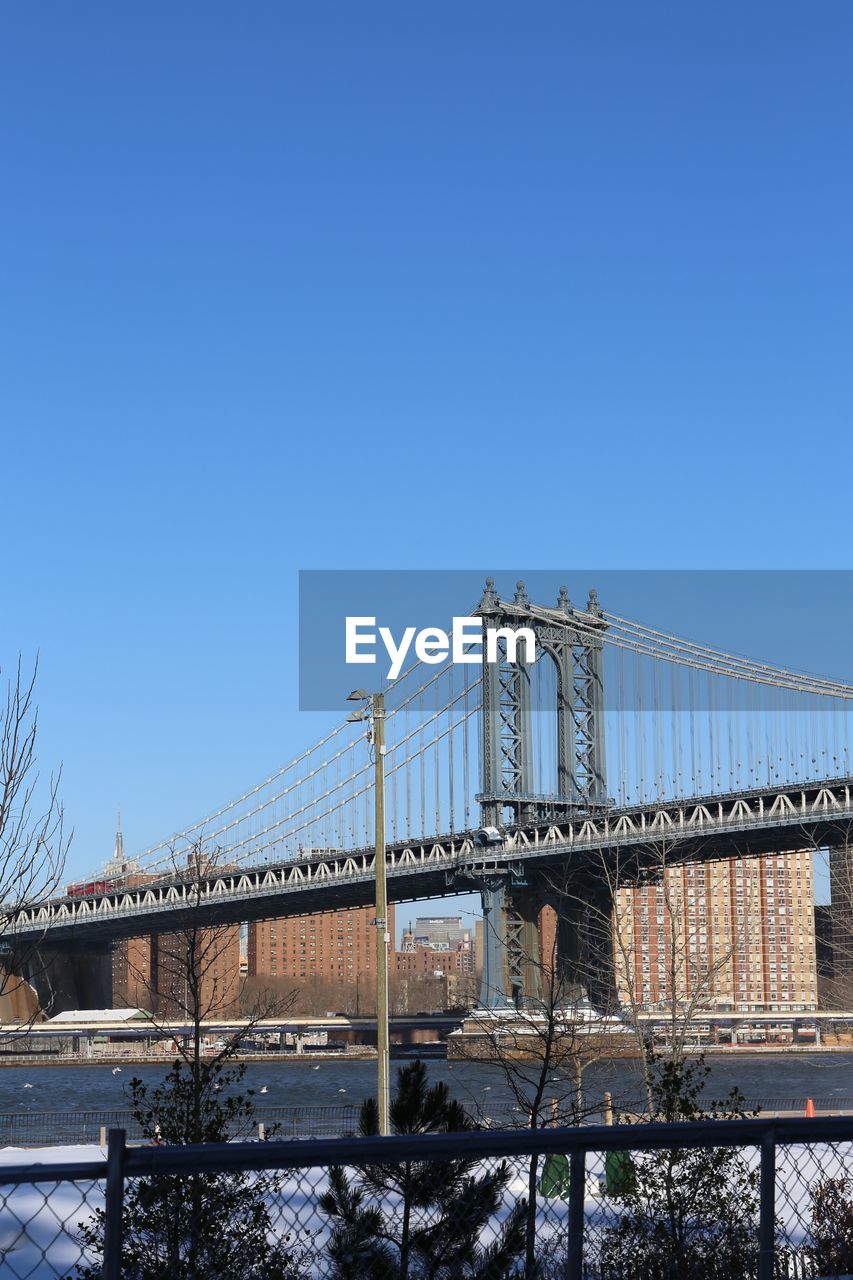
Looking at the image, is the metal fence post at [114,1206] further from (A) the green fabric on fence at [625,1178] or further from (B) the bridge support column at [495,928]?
(B) the bridge support column at [495,928]

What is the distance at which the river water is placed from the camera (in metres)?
52.4

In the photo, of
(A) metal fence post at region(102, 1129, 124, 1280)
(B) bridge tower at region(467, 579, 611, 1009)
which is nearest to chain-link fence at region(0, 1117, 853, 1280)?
(A) metal fence post at region(102, 1129, 124, 1280)

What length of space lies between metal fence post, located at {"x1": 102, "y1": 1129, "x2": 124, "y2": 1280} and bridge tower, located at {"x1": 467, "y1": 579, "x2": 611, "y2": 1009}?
65.8 m

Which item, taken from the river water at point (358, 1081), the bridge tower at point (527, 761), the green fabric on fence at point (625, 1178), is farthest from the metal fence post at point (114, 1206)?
the bridge tower at point (527, 761)

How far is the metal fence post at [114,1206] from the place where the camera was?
216 inches

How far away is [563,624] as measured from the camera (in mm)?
89312

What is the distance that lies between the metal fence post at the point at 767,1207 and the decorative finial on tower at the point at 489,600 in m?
80.4

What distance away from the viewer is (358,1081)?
239ft

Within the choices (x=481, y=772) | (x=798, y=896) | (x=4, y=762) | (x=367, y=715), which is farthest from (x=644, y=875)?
(x=798, y=896)

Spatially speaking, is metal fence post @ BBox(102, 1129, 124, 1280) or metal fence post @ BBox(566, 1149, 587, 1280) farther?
metal fence post @ BBox(566, 1149, 587, 1280)

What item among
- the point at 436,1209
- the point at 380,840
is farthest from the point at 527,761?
the point at 436,1209

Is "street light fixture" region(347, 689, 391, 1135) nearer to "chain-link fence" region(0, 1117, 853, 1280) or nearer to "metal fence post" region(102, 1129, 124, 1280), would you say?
"chain-link fence" region(0, 1117, 853, 1280)

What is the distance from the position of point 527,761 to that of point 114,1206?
77803mm

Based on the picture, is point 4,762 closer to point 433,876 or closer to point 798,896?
point 433,876
